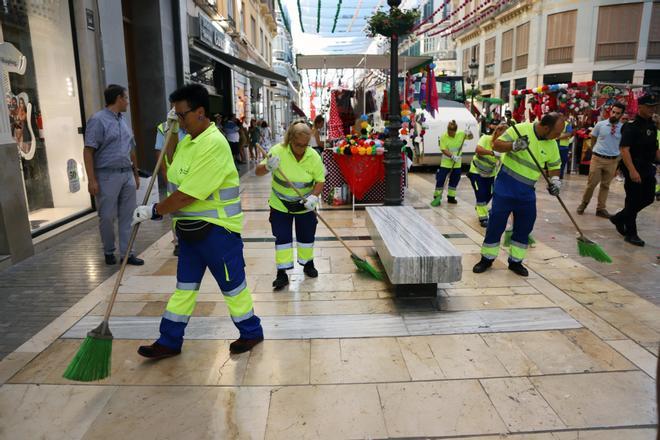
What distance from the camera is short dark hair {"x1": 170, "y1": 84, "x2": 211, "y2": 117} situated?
3066 millimetres

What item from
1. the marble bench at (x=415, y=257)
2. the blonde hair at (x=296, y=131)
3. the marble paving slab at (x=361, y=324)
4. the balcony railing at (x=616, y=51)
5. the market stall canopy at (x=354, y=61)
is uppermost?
the balcony railing at (x=616, y=51)

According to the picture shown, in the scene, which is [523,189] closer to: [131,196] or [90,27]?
[131,196]

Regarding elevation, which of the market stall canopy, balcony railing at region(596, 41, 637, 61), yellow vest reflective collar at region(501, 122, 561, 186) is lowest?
yellow vest reflective collar at region(501, 122, 561, 186)

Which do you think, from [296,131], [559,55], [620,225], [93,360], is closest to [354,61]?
[620,225]

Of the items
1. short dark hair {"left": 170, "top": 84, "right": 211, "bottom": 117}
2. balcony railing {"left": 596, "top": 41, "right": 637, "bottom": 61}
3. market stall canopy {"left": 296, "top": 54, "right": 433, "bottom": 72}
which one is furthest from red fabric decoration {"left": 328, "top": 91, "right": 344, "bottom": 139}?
balcony railing {"left": 596, "top": 41, "right": 637, "bottom": 61}

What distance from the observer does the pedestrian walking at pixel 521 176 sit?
489 cm

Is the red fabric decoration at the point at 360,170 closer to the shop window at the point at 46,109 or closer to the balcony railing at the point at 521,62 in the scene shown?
the shop window at the point at 46,109

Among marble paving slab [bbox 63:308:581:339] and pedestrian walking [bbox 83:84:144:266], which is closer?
marble paving slab [bbox 63:308:581:339]

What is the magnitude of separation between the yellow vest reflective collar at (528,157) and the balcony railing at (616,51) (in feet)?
81.9

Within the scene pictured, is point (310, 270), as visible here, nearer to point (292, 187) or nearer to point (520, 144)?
point (292, 187)

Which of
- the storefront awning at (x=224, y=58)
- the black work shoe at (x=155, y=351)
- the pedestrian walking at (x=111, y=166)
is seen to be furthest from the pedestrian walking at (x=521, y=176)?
the storefront awning at (x=224, y=58)

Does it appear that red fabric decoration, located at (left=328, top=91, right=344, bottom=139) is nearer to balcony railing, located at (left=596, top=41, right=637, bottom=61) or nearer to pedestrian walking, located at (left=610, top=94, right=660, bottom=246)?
pedestrian walking, located at (left=610, top=94, right=660, bottom=246)

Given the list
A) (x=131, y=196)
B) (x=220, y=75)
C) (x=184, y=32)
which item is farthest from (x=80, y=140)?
(x=220, y=75)

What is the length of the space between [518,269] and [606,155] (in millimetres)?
4060
